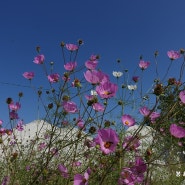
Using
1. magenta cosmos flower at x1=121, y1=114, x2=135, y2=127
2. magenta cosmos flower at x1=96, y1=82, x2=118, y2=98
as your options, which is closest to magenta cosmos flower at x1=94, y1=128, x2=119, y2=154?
magenta cosmos flower at x1=96, y1=82, x2=118, y2=98

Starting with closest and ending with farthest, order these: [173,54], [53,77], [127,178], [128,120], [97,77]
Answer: [127,178] → [97,77] → [128,120] → [53,77] → [173,54]

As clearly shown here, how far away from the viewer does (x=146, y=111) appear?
2.13m

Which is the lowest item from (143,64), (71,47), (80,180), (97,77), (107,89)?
(80,180)

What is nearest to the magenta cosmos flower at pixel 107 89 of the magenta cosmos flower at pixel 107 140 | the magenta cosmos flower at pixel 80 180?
the magenta cosmos flower at pixel 107 140

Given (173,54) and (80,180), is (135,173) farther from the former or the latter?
(173,54)

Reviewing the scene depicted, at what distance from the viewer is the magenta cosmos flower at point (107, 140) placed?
1.46m

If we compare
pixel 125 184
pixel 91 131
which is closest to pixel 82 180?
pixel 125 184

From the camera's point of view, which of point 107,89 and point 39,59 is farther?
point 39,59

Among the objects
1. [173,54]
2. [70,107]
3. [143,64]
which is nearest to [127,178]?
[70,107]

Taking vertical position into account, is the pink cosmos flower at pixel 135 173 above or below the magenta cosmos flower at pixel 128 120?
below

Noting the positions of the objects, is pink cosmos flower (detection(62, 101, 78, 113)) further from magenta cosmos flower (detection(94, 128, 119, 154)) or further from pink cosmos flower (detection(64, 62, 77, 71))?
magenta cosmos flower (detection(94, 128, 119, 154))

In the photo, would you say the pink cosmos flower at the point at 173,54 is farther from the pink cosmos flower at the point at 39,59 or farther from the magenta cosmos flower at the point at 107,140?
the magenta cosmos flower at the point at 107,140

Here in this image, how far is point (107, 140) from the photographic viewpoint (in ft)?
4.87

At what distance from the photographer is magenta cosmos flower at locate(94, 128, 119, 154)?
1.46m
